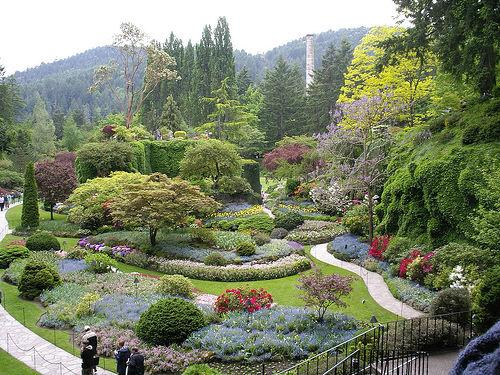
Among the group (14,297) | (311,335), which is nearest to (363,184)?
(311,335)

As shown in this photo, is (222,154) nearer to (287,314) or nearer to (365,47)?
(365,47)

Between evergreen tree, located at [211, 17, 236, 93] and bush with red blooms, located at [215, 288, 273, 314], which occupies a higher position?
evergreen tree, located at [211, 17, 236, 93]

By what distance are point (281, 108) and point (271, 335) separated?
2107 inches

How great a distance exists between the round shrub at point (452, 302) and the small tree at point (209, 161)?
24.0 m

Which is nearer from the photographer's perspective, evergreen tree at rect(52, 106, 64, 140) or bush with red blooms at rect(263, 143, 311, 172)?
bush with red blooms at rect(263, 143, 311, 172)

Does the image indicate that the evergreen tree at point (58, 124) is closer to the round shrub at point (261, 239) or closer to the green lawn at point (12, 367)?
the round shrub at point (261, 239)

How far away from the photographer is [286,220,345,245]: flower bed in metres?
27.8

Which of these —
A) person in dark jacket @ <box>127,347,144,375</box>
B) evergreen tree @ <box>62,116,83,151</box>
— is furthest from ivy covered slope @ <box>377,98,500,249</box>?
evergreen tree @ <box>62,116,83,151</box>

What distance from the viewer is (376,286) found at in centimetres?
1880

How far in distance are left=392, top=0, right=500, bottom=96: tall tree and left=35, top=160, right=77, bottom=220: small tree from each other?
73.4 feet

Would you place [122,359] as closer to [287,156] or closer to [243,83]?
[287,156]

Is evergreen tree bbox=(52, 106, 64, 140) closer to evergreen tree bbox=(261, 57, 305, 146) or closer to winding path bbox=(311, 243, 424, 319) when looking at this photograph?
evergreen tree bbox=(261, 57, 305, 146)

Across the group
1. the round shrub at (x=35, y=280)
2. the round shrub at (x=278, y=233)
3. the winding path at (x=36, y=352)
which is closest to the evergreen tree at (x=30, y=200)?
the round shrub at (x=35, y=280)

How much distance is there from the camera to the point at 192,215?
31.5 meters
